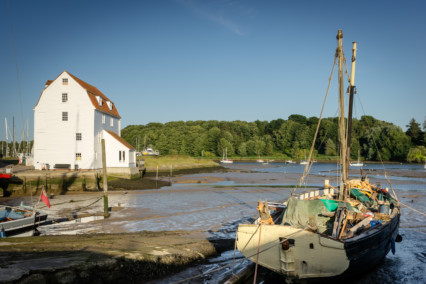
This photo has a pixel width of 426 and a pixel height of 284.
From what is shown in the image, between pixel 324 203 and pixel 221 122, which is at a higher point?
pixel 221 122

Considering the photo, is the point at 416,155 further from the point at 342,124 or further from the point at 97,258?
the point at 97,258

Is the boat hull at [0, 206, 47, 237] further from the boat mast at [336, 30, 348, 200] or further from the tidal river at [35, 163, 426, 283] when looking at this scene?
the boat mast at [336, 30, 348, 200]

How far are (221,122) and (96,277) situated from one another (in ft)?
552

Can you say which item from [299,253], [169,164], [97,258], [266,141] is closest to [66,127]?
[169,164]

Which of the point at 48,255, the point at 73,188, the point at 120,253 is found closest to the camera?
the point at 48,255

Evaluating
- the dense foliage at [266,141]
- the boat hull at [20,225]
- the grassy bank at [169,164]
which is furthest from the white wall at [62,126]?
the dense foliage at [266,141]

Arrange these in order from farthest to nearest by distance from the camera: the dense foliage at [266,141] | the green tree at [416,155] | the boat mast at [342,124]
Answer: the dense foliage at [266,141]
the green tree at [416,155]
the boat mast at [342,124]

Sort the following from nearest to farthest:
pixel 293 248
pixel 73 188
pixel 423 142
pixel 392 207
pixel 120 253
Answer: pixel 293 248 → pixel 120 253 → pixel 392 207 → pixel 73 188 → pixel 423 142

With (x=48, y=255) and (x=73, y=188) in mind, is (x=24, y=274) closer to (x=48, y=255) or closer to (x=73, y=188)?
(x=48, y=255)

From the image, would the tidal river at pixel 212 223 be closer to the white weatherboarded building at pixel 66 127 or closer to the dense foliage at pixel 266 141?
the white weatherboarded building at pixel 66 127

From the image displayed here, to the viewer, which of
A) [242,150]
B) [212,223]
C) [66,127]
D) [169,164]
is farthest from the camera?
[242,150]

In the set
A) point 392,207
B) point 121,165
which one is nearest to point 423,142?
point 121,165

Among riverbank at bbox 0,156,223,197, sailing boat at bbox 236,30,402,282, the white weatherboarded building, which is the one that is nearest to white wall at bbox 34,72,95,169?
the white weatherboarded building

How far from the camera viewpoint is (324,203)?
1126 cm
